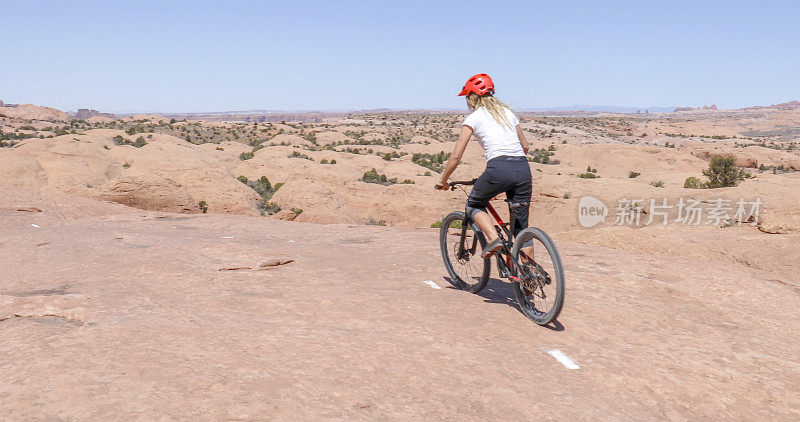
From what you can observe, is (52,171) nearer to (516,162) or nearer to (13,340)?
(13,340)

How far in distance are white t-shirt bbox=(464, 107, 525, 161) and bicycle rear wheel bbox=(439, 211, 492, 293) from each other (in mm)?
1049

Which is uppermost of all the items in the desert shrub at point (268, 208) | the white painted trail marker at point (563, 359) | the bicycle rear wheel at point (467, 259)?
the bicycle rear wheel at point (467, 259)

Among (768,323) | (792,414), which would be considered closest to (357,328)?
(792,414)

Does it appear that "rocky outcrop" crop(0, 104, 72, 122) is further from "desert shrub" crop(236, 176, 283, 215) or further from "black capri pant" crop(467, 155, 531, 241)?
"black capri pant" crop(467, 155, 531, 241)

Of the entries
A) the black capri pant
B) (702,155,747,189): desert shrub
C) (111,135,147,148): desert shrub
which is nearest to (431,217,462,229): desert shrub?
the black capri pant

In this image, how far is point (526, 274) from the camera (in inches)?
198

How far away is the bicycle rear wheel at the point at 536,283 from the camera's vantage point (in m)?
4.61

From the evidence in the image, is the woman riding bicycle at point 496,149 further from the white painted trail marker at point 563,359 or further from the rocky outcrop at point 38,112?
the rocky outcrop at point 38,112

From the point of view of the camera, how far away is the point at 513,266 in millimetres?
5227

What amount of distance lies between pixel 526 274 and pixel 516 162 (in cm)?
111

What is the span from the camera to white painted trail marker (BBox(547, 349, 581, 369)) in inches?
159

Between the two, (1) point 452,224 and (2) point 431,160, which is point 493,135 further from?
(2) point 431,160

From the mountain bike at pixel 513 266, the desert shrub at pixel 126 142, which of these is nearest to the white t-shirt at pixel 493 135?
the mountain bike at pixel 513 266

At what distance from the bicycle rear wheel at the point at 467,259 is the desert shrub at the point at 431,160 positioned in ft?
104
